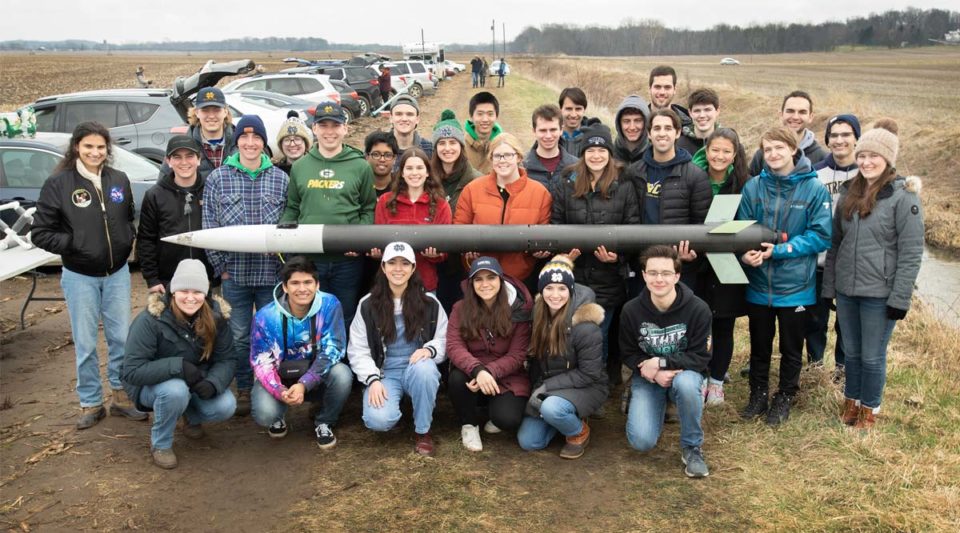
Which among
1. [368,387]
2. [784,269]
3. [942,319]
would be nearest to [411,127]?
[368,387]

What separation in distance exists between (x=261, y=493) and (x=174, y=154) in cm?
257

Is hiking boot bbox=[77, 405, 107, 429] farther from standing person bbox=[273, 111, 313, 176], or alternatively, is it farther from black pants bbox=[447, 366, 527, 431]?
black pants bbox=[447, 366, 527, 431]

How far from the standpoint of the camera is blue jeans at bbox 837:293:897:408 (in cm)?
493

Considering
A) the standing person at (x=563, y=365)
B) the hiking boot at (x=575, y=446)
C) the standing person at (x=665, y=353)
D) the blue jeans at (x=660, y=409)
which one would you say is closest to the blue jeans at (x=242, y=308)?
the standing person at (x=563, y=365)

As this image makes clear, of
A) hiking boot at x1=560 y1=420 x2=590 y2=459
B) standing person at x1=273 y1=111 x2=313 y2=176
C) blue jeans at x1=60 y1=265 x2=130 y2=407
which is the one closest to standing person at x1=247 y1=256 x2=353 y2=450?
blue jeans at x1=60 y1=265 x2=130 y2=407

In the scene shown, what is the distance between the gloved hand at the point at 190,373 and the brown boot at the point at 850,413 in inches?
176

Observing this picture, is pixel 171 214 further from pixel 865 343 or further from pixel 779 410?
pixel 865 343

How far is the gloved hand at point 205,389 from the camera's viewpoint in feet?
16.1

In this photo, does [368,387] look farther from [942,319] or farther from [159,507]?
[942,319]

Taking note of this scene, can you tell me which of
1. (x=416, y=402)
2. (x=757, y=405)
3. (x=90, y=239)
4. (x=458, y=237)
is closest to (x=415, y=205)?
(x=458, y=237)

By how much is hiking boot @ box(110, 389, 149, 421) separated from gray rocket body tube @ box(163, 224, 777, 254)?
49.4 inches

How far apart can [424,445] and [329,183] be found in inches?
81.4

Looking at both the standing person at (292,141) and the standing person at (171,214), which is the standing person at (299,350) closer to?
the standing person at (171,214)

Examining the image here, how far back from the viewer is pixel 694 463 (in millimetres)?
4785
